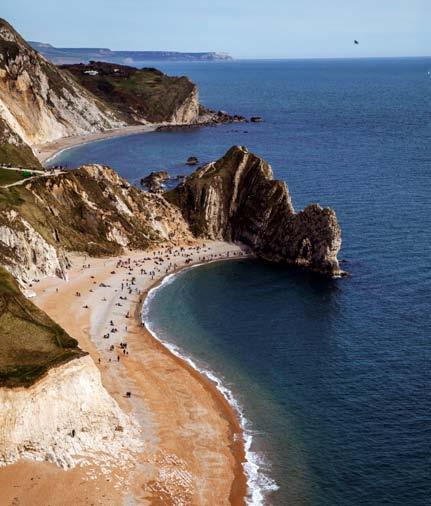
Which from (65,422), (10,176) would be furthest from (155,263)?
(65,422)

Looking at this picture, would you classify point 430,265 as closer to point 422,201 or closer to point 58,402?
point 422,201

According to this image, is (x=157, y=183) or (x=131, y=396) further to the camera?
(x=157, y=183)

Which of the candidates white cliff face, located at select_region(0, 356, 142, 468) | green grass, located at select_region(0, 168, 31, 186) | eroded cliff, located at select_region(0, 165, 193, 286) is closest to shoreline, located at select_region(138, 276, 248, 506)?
white cliff face, located at select_region(0, 356, 142, 468)

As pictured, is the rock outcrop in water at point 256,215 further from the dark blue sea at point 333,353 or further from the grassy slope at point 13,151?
the grassy slope at point 13,151

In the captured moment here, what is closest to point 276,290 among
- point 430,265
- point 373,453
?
point 430,265

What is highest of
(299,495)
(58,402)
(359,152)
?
(359,152)

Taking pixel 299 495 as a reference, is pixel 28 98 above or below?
above
